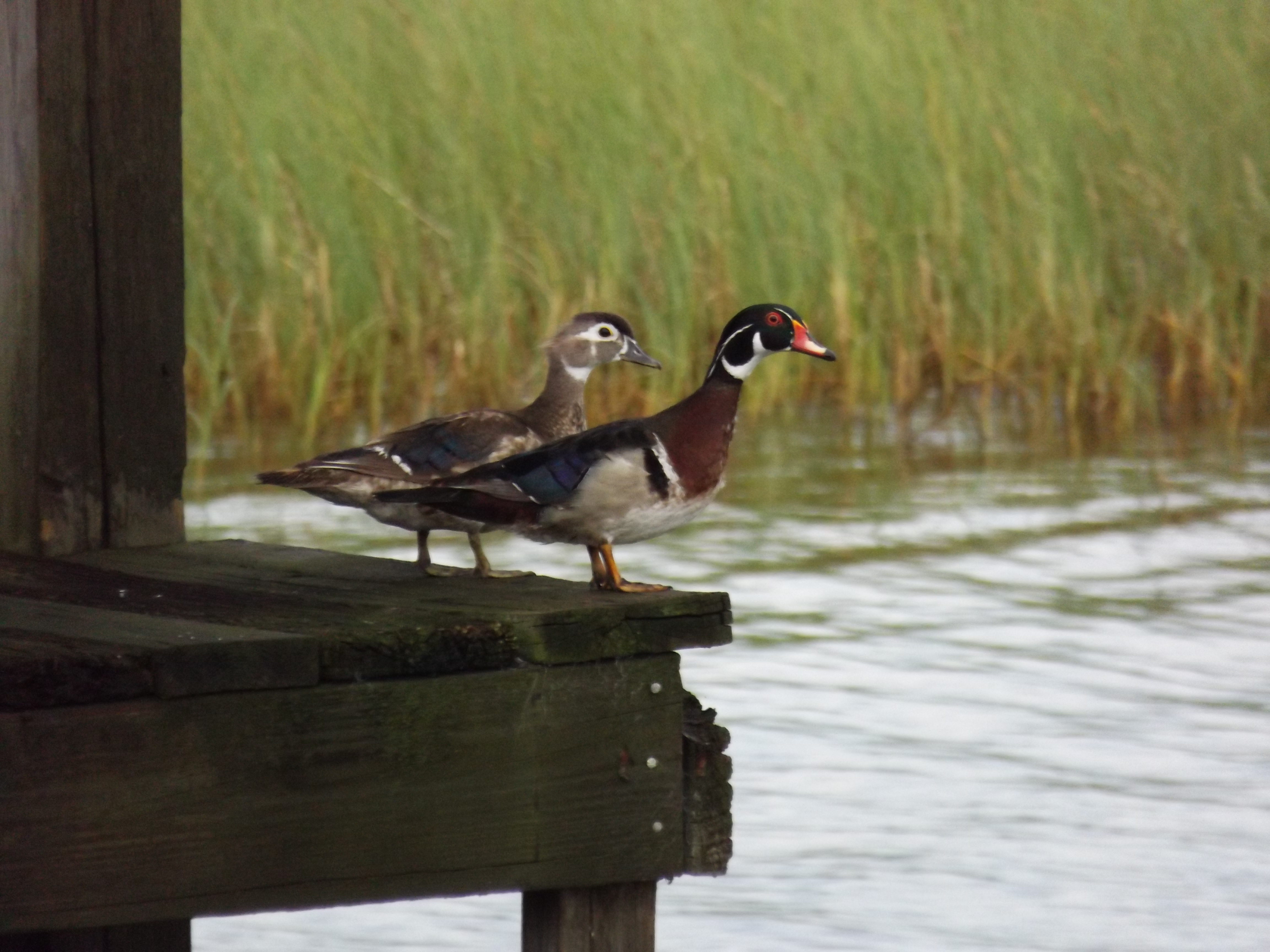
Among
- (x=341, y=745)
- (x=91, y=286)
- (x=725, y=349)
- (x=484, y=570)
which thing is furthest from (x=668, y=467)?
(x=91, y=286)

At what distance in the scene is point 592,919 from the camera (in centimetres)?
339

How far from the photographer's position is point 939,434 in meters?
9.03

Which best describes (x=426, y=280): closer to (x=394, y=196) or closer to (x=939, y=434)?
(x=394, y=196)

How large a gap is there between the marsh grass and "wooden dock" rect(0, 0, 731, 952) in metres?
4.50

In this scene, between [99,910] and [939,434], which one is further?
[939,434]

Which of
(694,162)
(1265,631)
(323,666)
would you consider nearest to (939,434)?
(694,162)

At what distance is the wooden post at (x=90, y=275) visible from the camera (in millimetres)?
3777

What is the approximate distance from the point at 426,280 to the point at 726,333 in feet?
17.6

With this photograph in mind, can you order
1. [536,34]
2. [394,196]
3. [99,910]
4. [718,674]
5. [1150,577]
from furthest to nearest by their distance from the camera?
[536,34], [394,196], [1150,577], [718,674], [99,910]

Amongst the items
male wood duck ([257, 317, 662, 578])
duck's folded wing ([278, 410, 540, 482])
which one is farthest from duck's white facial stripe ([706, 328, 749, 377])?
duck's folded wing ([278, 410, 540, 482])

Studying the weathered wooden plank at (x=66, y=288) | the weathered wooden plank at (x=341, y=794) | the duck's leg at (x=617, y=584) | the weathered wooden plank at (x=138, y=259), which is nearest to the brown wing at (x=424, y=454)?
the weathered wooden plank at (x=138, y=259)

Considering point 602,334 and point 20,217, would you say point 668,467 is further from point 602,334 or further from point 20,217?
point 602,334

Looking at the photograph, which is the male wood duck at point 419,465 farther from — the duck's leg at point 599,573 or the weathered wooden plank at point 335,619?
the weathered wooden plank at point 335,619

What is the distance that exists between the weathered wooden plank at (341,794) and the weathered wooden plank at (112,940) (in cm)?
68
